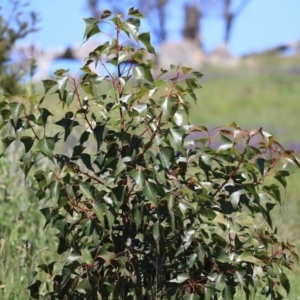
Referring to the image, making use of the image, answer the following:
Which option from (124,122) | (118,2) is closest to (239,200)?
(124,122)

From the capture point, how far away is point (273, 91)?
2519 centimetres

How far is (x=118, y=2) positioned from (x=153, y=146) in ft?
171

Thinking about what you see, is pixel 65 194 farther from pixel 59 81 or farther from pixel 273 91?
pixel 273 91

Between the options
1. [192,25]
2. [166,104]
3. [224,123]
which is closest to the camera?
[166,104]

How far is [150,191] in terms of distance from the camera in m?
2.54

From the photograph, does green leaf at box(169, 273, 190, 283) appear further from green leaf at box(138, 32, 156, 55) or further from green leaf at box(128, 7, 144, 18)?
green leaf at box(128, 7, 144, 18)

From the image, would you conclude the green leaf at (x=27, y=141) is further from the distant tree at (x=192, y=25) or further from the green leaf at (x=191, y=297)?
the distant tree at (x=192, y=25)

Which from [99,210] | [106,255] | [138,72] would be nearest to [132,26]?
[138,72]

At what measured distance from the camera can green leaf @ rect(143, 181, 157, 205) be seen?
253 cm

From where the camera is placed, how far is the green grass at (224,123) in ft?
13.2

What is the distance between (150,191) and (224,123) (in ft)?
54.6

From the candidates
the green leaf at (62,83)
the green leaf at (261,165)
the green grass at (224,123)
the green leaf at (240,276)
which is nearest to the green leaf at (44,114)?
the green leaf at (62,83)

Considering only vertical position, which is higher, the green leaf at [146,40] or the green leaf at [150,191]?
the green leaf at [146,40]

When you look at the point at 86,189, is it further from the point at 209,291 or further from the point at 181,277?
the point at 209,291
